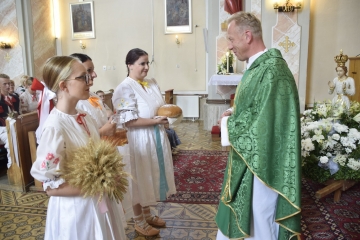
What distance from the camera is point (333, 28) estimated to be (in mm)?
7984

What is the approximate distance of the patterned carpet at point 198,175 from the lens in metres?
3.87

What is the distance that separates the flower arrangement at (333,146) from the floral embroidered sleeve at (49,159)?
9.78ft

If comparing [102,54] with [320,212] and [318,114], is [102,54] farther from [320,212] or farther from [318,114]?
[320,212]

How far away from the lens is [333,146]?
3.61 metres

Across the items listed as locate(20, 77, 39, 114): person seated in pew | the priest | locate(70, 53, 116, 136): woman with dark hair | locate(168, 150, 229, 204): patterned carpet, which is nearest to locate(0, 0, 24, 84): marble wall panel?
locate(20, 77, 39, 114): person seated in pew

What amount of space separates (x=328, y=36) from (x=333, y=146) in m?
5.62

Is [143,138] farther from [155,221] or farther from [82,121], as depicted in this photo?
[82,121]

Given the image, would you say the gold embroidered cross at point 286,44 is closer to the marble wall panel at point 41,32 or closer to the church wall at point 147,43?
the church wall at point 147,43

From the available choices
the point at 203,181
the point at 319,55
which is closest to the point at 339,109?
the point at 203,181

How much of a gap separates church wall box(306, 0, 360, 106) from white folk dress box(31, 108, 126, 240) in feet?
24.4

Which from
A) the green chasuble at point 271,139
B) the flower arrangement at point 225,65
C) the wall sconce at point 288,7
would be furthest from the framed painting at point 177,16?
the green chasuble at point 271,139

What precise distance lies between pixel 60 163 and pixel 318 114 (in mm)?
3628

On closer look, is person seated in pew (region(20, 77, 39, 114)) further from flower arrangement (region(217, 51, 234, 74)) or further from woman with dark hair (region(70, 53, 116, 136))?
woman with dark hair (region(70, 53, 116, 136))

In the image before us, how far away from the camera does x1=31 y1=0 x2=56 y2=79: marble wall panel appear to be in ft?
31.3
